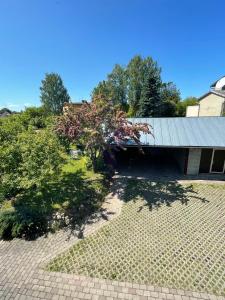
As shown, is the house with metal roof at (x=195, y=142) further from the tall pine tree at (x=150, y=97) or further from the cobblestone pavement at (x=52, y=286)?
the tall pine tree at (x=150, y=97)

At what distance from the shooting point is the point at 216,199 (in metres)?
9.79

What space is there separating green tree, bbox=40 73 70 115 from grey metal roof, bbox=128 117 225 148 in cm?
3567

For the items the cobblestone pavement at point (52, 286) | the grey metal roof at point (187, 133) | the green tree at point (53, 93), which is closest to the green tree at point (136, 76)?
the green tree at point (53, 93)

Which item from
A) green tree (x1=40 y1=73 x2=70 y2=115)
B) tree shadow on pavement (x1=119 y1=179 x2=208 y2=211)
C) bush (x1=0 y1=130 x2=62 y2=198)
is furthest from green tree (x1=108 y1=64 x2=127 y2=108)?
bush (x1=0 y1=130 x2=62 y2=198)

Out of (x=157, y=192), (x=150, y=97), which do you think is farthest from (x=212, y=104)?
(x=157, y=192)

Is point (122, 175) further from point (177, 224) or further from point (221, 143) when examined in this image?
point (221, 143)

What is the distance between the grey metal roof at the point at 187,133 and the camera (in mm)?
12031

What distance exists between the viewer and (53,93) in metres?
44.8

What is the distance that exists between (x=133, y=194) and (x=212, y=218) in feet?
12.8

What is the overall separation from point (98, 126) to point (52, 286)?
7.86 m

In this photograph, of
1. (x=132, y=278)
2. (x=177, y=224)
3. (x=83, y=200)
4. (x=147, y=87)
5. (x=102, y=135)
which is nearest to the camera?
(x=132, y=278)

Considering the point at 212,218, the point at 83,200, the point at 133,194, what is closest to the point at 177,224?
the point at 212,218

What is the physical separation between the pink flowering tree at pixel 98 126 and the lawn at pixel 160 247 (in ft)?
12.2

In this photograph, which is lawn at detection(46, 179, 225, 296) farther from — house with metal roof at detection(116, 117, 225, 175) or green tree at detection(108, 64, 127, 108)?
green tree at detection(108, 64, 127, 108)
